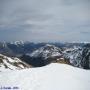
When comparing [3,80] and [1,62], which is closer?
[3,80]

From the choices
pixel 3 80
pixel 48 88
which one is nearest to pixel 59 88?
pixel 48 88

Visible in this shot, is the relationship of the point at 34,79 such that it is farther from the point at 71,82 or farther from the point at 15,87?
the point at 71,82

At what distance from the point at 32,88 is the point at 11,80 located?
3517 mm

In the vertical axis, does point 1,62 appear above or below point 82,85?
below

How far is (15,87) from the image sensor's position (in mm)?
17578

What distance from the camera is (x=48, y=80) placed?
19.2 metres

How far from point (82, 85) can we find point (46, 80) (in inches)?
154

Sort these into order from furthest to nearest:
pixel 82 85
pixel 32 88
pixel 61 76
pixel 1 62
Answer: pixel 1 62 → pixel 61 76 → pixel 82 85 → pixel 32 88

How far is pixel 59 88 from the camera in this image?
17406 mm

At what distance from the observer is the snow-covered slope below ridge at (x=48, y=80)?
17639 millimetres

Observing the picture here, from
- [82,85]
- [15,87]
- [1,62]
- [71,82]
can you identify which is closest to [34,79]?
[15,87]

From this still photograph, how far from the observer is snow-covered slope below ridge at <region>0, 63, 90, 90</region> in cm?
1764

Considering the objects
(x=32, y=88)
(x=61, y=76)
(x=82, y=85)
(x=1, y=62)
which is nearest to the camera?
(x=32, y=88)

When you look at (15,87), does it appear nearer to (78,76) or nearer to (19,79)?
(19,79)
